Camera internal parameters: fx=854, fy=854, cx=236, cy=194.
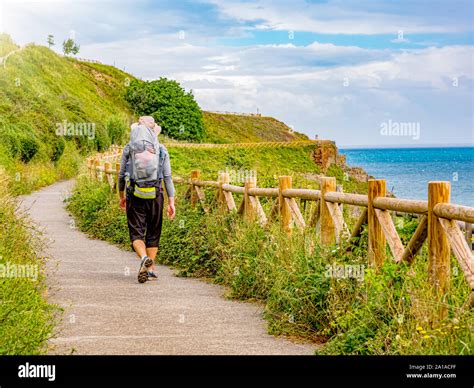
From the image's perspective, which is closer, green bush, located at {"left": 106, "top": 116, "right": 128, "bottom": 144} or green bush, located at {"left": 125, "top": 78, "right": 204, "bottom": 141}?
green bush, located at {"left": 106, "top": 116, "right": 128, "bottom": 144}

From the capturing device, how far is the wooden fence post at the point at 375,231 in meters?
8.56

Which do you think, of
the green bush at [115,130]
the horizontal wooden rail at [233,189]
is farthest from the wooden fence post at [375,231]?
the green bush at [115,130]

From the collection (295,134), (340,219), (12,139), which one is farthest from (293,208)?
(295,134)

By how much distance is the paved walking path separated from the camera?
7969mm

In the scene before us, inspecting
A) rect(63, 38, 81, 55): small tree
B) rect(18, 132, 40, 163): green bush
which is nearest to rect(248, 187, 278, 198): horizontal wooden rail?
rect(18, 132, 40, 163): green bush

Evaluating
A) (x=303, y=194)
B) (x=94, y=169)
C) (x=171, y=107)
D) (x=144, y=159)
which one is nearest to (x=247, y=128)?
(x=171, y=107)

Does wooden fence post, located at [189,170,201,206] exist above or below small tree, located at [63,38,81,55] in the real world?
below

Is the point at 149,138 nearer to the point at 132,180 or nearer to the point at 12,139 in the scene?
the point at 132,180

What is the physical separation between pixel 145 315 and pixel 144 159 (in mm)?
2629

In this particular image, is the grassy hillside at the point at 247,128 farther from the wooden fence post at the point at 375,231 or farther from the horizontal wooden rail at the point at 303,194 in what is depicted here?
the wooden fence post at the point at 375,231

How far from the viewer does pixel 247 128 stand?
18062 centimetres

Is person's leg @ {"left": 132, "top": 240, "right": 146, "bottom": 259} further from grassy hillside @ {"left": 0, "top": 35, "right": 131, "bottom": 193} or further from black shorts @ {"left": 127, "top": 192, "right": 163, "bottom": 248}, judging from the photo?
grassy hillside @ {"left": 0, "top": 35, "right": 131, "bottom": 193}

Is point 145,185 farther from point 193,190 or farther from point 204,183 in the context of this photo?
point 193,190

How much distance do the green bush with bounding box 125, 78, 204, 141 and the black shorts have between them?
9070 cm
